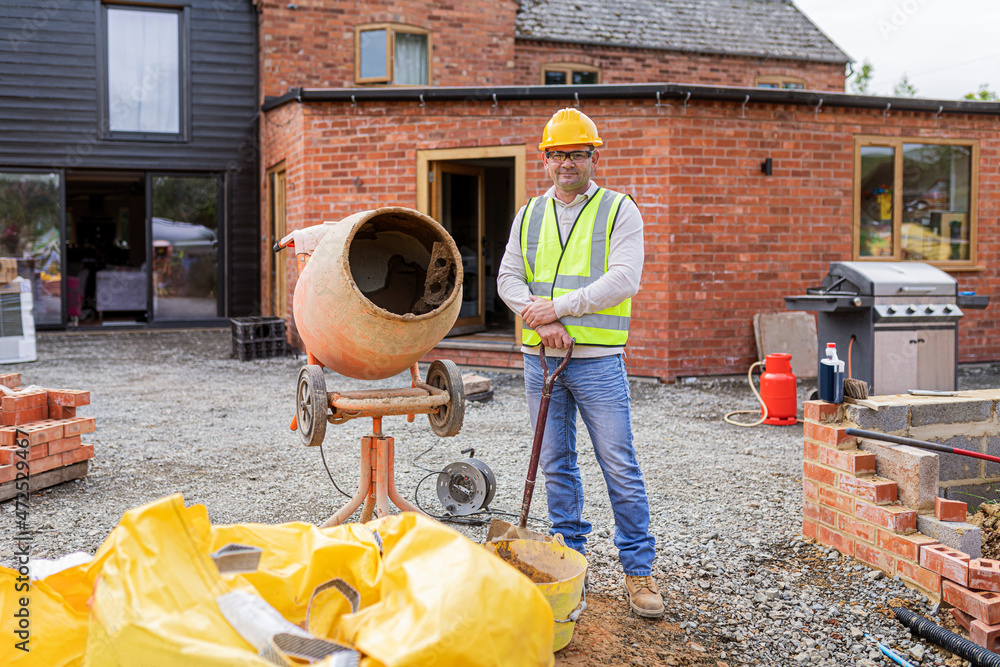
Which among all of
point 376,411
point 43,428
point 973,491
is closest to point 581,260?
point 376,411

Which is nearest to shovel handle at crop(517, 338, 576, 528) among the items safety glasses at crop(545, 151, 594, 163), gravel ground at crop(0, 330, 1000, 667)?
gravel ground at crop(0, 330, 1000, 667)

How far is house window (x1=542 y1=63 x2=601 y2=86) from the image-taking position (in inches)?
611

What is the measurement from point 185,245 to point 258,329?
4638mm

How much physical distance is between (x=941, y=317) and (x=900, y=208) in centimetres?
377

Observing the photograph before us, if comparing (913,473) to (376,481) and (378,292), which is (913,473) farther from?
(378,292)

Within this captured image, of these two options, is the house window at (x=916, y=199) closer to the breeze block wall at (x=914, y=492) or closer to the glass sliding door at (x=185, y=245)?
the breeze block wall at (x=914, y=492)

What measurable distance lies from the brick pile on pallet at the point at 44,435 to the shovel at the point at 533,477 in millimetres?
3250

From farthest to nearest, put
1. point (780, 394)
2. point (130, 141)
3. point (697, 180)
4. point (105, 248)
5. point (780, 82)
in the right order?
point (105, 248) → point (780, 82) → point (130, 141) → point (697, 180) → point (780, 394)

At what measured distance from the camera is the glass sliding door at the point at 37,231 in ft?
46.1

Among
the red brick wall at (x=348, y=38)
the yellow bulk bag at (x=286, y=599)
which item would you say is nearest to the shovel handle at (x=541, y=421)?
the yellow bulk bag at (x=286, y=599)

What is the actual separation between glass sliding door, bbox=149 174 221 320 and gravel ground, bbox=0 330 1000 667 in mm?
5122

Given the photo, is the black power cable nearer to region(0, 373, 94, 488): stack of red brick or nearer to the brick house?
region(0, 373, 94, 488): stack of red brick

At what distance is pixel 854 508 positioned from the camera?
392cm

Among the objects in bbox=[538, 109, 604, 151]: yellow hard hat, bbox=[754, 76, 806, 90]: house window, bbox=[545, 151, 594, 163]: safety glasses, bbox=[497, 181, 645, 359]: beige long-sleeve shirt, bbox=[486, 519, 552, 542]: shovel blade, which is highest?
bbox=[754, 76, 806, 90]: house window
